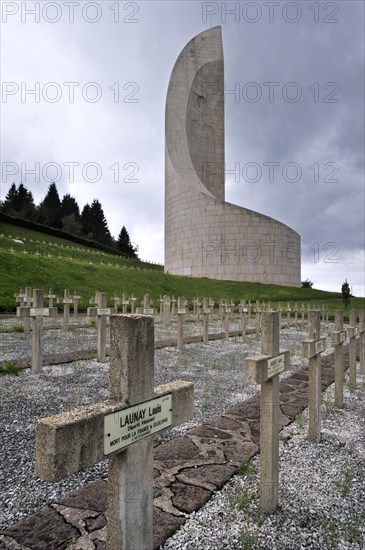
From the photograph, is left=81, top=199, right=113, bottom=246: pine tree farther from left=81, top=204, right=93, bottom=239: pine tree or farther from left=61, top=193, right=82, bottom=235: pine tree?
left=61, top=193, right=82, bottom=235: pine tree

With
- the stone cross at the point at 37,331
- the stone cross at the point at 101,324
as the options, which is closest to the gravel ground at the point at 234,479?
the stone cross at the point at 37,331

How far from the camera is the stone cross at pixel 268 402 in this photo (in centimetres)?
224

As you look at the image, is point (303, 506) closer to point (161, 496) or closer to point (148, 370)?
point (161, 496)

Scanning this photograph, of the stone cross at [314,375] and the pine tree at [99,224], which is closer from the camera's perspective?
the stone cross at [314,375]

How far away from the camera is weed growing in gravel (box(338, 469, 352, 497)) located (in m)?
2.47

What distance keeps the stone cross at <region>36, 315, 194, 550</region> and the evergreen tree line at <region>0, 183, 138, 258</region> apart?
188ft

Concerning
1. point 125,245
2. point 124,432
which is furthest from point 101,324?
point 125,245

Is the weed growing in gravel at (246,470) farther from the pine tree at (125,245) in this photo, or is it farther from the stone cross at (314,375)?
the pine tree at (125,245)

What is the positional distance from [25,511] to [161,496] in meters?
0.79

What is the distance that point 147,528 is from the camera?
155 cm

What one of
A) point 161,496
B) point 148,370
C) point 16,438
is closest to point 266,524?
point 161,496

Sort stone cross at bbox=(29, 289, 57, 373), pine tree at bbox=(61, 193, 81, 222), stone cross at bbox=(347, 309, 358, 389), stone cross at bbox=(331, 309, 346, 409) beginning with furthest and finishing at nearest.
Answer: pine tree at bbox=(61, 193, 81, 222) < stone cross at bbox=(29, 289, 57, 373) < stone cross at bbox=(347, 309, 358, 389) < stone cross at bbox=(331, 309, 346, 409)

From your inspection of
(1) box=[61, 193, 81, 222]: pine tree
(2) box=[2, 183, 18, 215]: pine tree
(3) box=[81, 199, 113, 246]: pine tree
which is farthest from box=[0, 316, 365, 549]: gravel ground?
(1) box=[61, 193, 81, 222]: pine tree

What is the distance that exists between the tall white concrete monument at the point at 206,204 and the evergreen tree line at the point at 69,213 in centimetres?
2282
